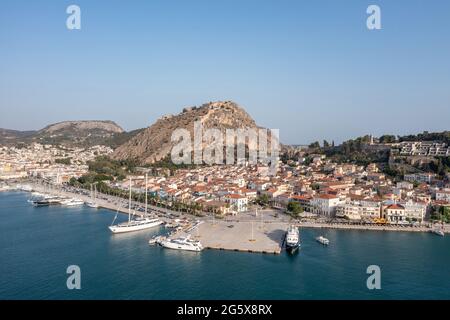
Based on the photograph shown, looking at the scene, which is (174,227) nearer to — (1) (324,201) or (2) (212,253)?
(2) (212,253)

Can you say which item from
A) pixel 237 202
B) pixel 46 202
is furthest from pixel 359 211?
pixel 46 202

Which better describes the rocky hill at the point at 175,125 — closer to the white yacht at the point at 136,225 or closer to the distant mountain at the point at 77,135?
the distant mountain at the point at 77,135

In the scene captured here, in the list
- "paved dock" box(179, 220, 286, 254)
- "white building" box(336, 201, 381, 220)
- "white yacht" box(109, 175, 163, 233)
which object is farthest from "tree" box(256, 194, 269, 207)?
"white yacht" box(109, 175, 163, 233)

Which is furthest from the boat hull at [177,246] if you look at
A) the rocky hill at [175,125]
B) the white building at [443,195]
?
the rocky hill at [175,125]

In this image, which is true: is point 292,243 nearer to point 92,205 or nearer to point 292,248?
point 292,248

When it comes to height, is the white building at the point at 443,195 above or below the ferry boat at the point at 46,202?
above

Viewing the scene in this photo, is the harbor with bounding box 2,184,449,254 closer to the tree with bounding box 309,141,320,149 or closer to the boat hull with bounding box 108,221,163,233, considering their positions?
the boat hull with bounding box 108,221,163,233
